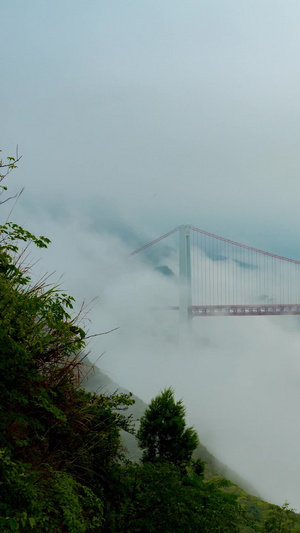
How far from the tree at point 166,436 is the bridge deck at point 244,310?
21.8 metres

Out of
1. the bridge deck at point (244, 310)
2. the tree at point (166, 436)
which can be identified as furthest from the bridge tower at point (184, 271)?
the tree at point (166, 436)

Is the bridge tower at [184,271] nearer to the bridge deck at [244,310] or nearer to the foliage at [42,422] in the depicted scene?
the bridge deck at [244,310]

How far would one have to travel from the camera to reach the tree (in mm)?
12922

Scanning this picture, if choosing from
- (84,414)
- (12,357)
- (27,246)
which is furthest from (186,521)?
(27,246)

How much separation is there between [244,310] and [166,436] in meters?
22.8

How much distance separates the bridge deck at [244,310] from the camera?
34531 mm

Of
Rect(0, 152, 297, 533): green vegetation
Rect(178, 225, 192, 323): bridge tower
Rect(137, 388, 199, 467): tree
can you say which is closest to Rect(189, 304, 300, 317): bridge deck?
Rect(178, 225, 192, 323): bridge tower

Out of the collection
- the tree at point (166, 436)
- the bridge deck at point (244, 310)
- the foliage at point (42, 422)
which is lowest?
the foliage at point (42, 422)

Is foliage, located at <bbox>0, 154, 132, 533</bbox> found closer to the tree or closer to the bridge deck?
the tree

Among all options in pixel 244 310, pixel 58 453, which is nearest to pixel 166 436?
pixel 58 453

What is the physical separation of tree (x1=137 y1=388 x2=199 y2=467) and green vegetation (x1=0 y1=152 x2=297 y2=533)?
11.3ft

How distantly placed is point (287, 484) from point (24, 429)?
4132cm

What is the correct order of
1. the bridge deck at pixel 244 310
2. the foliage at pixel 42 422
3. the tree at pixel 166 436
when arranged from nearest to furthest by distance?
the foliage at pixel 42 422 → the tree at pixel 166 436 → the bridge deck at pixel 244 310

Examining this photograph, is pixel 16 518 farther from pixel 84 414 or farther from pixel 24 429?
pixel 84 414
